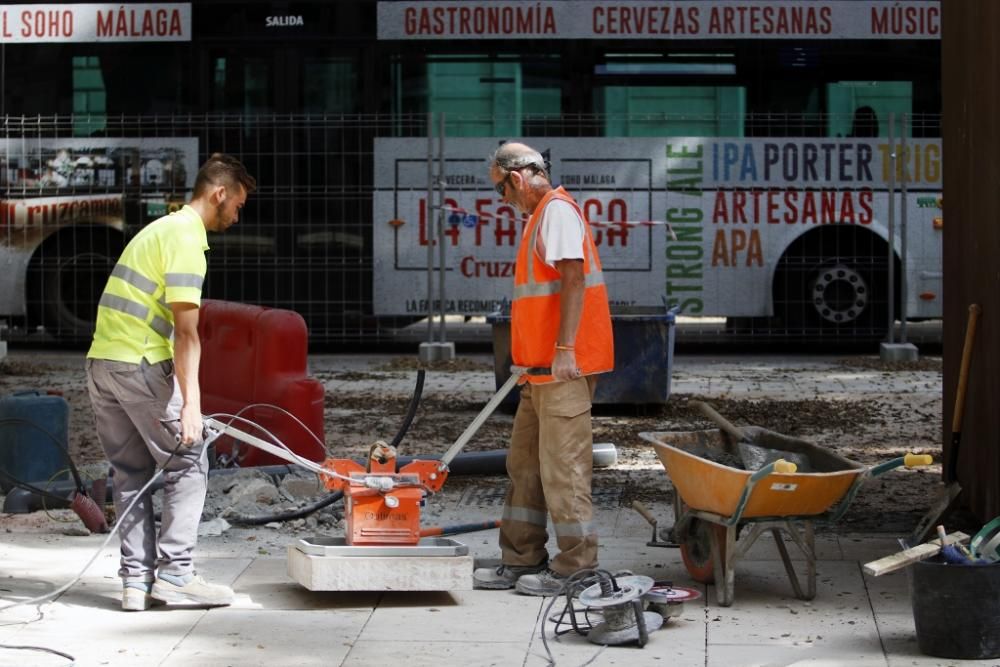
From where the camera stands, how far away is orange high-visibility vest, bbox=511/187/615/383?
704 cm

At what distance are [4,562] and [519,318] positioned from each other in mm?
2783

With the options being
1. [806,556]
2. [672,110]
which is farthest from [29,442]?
[672,110]

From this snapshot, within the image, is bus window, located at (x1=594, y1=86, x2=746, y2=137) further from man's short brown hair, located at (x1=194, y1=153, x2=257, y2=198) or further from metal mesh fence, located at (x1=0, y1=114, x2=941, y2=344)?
man's short brown hair, located at (x1=194, y1=153, x2=257, y2=198)

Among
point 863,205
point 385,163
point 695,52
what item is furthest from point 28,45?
point 863,205

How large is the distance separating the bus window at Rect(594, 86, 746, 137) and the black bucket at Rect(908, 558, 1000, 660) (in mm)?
11605

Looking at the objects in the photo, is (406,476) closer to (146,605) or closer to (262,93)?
(146,605)

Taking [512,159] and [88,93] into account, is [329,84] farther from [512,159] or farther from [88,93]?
[512,159]

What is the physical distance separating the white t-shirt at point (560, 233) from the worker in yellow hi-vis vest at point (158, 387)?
129 cm

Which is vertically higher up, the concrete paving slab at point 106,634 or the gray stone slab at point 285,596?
the gray stone slab at point 285,596

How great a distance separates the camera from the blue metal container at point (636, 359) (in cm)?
1275

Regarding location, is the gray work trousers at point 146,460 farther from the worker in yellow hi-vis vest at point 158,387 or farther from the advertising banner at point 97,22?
the advertising banner at point 97,22

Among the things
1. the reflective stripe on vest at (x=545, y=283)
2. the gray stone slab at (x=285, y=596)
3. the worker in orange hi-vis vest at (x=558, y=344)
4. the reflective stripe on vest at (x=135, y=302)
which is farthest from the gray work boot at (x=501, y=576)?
the reflective stripe on vest at (x=135, y=302)

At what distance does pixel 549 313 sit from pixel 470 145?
34.1ft

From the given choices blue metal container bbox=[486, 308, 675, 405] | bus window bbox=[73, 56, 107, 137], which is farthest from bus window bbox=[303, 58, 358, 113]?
blue metal container bbox=[486, 308, 675, 405]
